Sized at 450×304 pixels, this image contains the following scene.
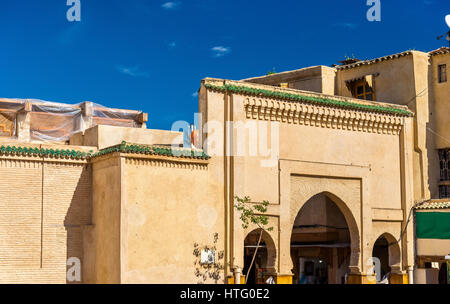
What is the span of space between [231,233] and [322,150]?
440 cm

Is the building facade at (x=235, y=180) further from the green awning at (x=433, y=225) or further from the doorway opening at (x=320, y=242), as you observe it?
the green awning at (x=433, y=225)

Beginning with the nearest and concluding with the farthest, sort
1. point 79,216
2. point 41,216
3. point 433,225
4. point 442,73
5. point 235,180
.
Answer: point 41,216 < point 79,216 < point 235,180 < point 433,225 < point 442,73

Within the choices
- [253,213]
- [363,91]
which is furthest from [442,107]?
[253,213]

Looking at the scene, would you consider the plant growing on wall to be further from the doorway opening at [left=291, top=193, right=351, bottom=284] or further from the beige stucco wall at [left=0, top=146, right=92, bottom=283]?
the doorway opening at [left=291, top=193, right=351, bottom=284]

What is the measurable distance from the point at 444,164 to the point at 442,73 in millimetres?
3145

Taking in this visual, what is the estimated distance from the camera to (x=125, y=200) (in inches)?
658

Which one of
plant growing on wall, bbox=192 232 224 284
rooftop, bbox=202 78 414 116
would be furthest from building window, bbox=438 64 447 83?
plant growing on wall, bbox=192 232 224 284

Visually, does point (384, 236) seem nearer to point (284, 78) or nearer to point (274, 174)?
point (274, 174)

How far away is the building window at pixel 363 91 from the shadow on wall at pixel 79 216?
37.8 feet

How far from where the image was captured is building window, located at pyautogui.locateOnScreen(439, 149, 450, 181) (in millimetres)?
24109

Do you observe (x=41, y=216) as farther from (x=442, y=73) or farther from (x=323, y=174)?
(x=442, y=73)

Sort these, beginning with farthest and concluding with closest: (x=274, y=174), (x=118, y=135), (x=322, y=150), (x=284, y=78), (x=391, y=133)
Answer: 1. (x=284, y=78)
2. (x=391, y=133)
3. (x=322, y=150)
4. (x=274, y=174)
5. (x=118, y=135)

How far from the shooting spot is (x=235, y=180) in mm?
19031
